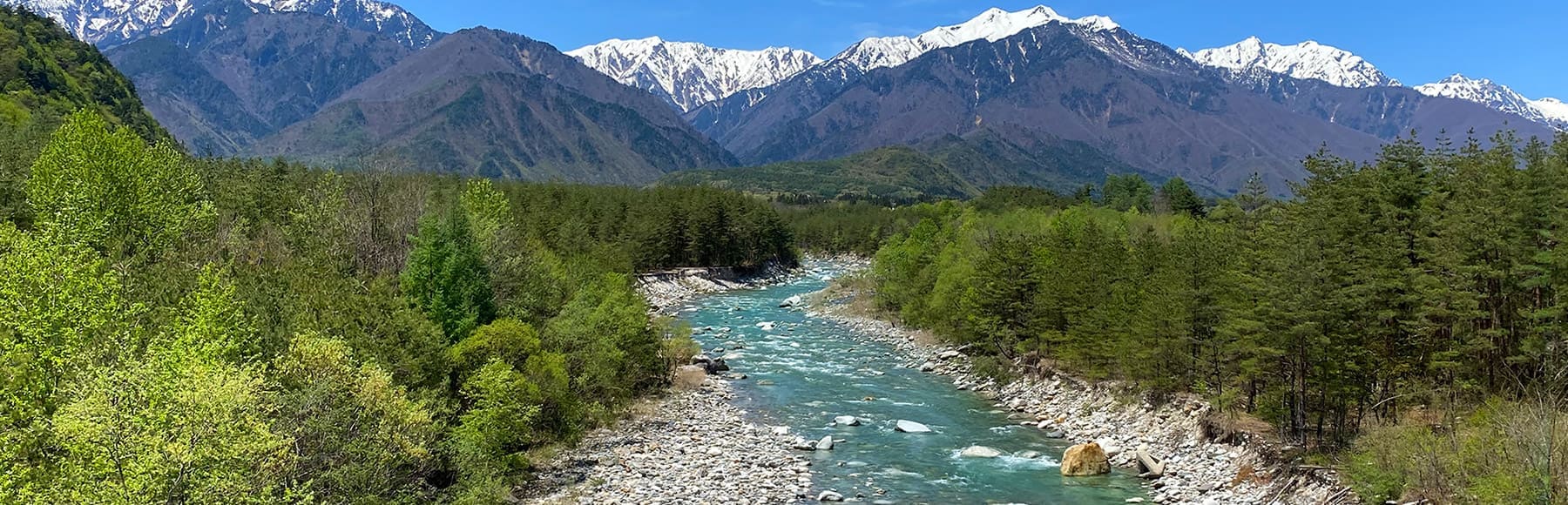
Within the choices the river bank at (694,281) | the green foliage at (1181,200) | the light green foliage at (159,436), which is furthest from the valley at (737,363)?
the green foliage at (1181,200)

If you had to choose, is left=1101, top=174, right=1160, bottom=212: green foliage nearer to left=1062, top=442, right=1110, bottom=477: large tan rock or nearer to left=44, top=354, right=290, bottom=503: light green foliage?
left=1062, top=442, right=1110, bottom=477: large tan rock

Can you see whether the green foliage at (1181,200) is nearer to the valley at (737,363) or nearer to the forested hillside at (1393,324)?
the valley at (737,363)

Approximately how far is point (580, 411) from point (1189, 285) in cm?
3023

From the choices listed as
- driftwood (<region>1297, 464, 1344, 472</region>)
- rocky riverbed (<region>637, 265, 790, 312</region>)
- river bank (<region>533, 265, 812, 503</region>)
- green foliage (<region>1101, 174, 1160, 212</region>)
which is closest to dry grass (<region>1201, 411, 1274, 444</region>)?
driftwood (<region>1297, 464, 1344, 472</region>)

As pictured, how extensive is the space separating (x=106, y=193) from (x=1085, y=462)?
47.8 m

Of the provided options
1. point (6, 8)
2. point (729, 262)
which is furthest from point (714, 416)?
point (6, 8)

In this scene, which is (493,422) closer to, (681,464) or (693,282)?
(681,464)

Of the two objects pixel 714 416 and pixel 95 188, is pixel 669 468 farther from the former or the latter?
pixel 95 188

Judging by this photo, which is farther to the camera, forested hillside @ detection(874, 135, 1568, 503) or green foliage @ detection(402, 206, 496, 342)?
green foliage @ detection(402, 206, 496, 342)

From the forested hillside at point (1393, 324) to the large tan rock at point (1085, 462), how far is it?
19.7 ft

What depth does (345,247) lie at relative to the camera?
48.7 metres

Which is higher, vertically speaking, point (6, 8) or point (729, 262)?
point (6, 8)

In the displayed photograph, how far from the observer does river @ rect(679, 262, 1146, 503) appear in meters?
36.3

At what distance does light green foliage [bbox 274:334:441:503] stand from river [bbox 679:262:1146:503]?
672 inches
